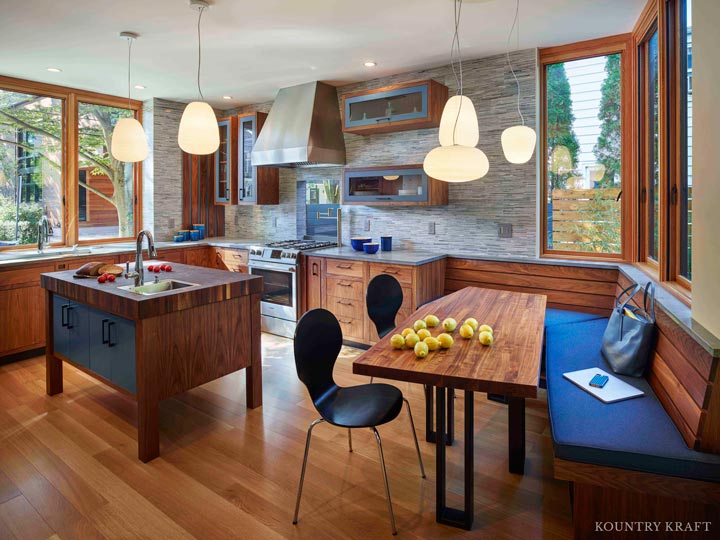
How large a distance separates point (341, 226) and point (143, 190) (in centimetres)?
254

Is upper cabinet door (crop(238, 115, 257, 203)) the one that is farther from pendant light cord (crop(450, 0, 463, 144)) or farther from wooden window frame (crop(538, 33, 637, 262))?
wooden window frame (crop(538, 33, 637, 262))

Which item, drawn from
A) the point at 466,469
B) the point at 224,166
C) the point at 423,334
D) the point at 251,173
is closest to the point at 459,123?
the point at 423,334

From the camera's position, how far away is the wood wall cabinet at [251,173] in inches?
214

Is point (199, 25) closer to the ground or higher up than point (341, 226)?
higher up

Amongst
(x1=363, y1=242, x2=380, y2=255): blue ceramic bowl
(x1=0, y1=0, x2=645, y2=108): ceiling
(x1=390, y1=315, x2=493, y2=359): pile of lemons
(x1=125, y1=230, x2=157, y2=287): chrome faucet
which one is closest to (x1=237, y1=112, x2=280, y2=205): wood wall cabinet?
(x1=0, y1=0, x2=645, y2=108): ceiling

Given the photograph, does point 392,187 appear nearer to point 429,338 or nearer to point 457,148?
point 457,148

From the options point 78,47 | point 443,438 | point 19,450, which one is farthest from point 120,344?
point 78,47

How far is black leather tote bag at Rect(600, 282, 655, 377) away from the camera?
2.26 m

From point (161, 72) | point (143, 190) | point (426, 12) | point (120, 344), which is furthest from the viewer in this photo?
point (143, 190)

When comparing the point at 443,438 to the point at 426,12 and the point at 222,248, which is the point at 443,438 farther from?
the point at 222,248

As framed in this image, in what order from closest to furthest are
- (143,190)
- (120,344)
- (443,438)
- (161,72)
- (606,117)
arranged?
(443,438) < (120,344) < (606,117) < (161,72) < (143,190)

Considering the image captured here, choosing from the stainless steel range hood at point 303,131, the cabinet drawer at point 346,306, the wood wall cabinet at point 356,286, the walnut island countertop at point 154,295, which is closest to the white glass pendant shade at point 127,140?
the walnut island countertop at point 154,295

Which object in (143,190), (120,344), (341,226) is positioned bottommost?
(120,344)

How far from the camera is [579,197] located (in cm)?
384
